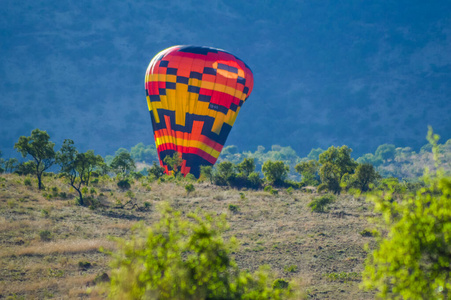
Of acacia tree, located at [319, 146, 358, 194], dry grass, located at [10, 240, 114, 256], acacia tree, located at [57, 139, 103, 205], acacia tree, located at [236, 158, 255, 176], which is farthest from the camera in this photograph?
acacia tree, located at [236, 158, 255, 176]

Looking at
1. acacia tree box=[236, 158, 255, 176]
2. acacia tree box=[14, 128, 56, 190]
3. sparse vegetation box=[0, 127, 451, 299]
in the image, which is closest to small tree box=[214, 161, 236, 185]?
sparse vegetation box=[0, 127, 451, 299]

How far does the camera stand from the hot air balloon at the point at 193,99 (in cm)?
5644

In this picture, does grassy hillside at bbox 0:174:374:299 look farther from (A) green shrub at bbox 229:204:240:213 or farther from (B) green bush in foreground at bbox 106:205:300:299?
(B) green bush in foreground at bbox 106:205:300:299

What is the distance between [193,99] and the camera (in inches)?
2226

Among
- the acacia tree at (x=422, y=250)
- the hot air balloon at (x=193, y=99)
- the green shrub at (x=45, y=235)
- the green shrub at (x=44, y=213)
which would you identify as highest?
the hot air balloon at (x=193, y=99)

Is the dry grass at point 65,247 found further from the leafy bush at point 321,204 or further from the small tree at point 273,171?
the small tree at point 273,171

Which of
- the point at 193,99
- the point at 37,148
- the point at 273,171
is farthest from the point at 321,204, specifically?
the point at 193,99

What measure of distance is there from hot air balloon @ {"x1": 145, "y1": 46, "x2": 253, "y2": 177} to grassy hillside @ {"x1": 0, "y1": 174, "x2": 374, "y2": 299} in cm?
1721

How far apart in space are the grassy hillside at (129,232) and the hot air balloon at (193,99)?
56.4 ft

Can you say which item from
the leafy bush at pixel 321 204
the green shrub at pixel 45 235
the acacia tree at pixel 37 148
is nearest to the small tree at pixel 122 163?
the acacia tree at pixel 37 148

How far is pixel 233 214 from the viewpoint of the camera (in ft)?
103

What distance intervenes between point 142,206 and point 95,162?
7.58m

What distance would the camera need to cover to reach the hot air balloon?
2222 inches

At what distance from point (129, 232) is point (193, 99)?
3300cm
